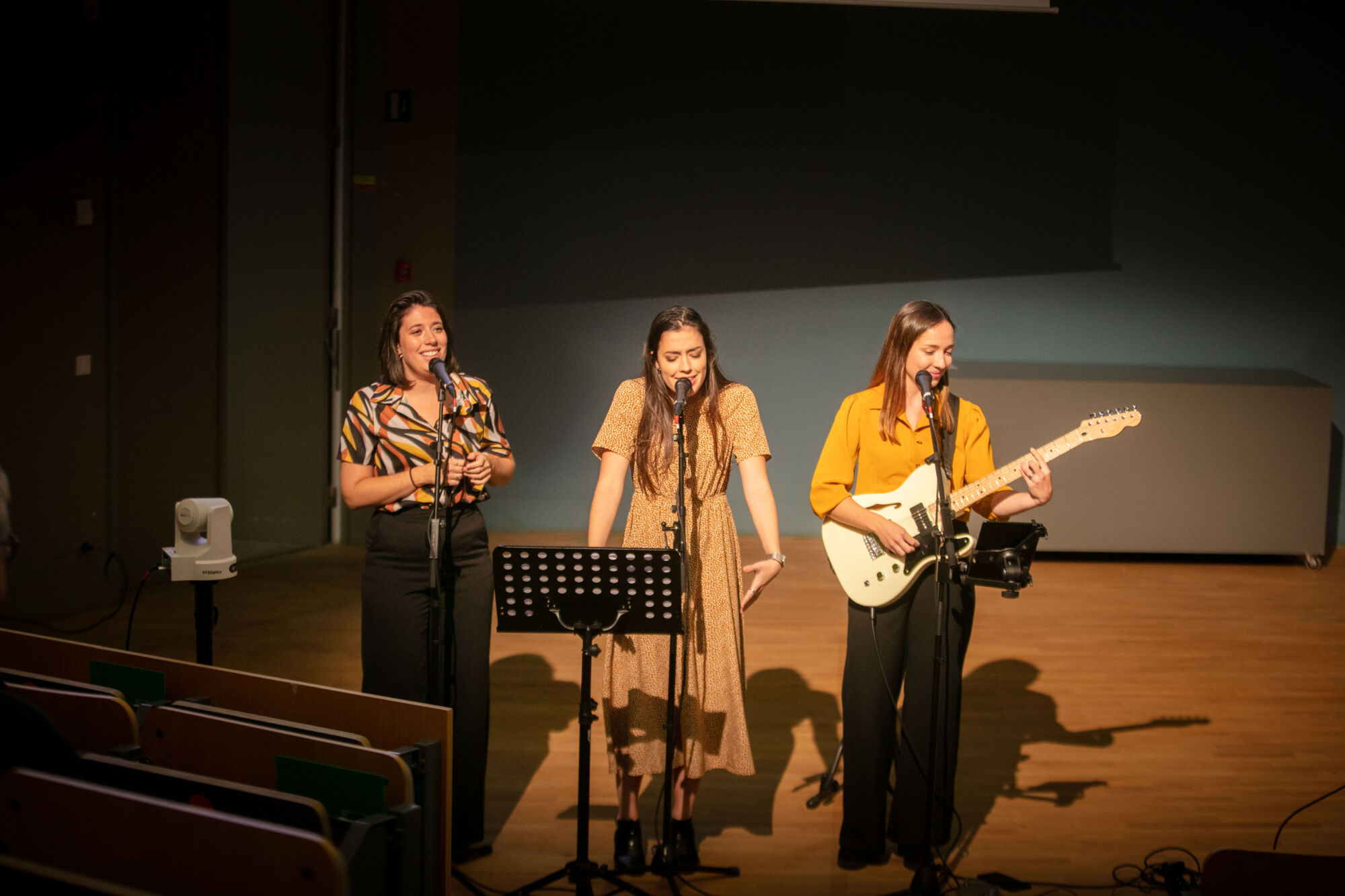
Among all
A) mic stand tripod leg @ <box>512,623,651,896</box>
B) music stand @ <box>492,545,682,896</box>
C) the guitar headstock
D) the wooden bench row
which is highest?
the guitar headstock

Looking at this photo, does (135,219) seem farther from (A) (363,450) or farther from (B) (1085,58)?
(B) (1085,58)

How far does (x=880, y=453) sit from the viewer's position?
3303 millimetres

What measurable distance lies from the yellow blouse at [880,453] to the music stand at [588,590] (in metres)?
0.70

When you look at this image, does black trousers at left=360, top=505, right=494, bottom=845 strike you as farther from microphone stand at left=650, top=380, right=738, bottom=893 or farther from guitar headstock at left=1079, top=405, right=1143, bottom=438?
guitar headstock at left=1079, top=405, right=1143, bottom=438

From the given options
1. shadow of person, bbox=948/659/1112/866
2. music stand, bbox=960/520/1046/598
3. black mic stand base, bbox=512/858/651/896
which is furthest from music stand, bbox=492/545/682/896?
shadow of person, bbox=948/659/1112/866

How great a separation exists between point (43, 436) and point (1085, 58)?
679cm

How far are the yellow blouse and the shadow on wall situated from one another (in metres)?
1.03

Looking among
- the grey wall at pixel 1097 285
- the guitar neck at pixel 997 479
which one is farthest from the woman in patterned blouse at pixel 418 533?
the grey wall at pixel 1097 285

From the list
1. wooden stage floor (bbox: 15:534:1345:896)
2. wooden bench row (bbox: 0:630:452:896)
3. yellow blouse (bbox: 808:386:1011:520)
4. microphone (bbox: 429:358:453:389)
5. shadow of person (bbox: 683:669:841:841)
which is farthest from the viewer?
shadow of person (bbox: 683:669:841:841)

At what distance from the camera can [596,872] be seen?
9.74 feet

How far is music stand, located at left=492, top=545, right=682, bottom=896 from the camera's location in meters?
2.73

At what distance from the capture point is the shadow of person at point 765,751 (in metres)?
3.60

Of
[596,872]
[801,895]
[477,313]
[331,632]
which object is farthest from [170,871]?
[477,313]

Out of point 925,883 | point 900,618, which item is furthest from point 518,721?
point 925,883
